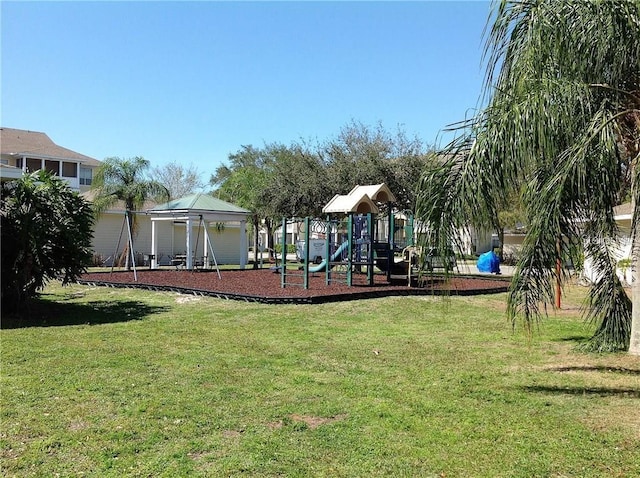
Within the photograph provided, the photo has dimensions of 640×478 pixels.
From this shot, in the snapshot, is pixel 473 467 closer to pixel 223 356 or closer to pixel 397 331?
pixel 223 356

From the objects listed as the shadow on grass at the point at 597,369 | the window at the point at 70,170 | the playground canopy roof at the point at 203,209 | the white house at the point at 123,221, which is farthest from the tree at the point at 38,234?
the window at the point at 70,170

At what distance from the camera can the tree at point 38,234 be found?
9719mm

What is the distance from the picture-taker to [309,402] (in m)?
5.16

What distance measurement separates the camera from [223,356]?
7.06 meters

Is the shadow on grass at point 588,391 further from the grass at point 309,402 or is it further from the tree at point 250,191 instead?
the tree at point 250,191

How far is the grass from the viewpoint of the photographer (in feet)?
12.5

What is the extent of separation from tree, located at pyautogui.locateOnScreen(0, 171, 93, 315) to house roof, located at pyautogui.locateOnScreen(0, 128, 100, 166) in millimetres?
26227

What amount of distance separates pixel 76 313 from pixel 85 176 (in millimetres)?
30754

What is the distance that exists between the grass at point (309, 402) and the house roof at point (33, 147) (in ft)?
93.0

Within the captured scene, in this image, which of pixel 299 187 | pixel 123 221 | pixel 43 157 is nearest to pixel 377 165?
pixel 299 187

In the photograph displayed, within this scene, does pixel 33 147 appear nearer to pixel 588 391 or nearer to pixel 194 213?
pixel 194 213

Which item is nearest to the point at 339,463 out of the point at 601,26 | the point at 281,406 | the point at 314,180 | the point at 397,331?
the point at 281,406

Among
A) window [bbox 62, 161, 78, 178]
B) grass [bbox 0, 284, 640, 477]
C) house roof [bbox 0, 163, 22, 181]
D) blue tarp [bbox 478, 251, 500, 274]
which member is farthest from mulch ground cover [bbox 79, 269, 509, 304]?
window [bbox 62, 161, 78, 178]

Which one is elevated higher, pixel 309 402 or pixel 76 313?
pixel 76 313
